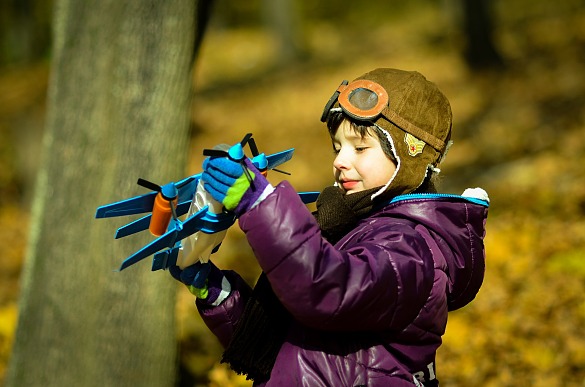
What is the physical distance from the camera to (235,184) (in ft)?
7.20

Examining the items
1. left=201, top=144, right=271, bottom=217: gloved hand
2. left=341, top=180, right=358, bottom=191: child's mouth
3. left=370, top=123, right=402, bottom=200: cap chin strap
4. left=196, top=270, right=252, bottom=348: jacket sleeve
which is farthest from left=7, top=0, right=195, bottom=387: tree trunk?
left=201, top=144, right=271, bottom=217: gloved hand

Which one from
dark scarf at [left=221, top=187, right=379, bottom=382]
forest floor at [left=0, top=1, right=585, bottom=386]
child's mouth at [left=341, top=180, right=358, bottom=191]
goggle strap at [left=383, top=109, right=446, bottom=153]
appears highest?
forest floor at [left=0, top=1, right=585, bottom=386]

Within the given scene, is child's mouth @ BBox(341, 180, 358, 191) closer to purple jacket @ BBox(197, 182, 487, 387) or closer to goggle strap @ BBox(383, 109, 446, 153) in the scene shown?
purple jacket @ BBox(197, 182, 487, 387)

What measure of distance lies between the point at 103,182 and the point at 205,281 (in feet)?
6.21

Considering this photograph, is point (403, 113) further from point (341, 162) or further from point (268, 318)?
point (268, 318)

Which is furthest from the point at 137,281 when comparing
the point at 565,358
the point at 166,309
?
the point at 565,358

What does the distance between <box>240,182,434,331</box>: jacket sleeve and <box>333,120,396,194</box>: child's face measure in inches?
12.2

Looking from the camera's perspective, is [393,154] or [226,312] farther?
[226,312]

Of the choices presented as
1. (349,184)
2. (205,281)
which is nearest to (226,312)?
(205,281)

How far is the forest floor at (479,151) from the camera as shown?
565cm

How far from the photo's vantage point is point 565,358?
17.4 ft

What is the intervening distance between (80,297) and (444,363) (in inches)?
104

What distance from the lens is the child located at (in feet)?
7.32

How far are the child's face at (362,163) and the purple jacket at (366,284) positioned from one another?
11cm
